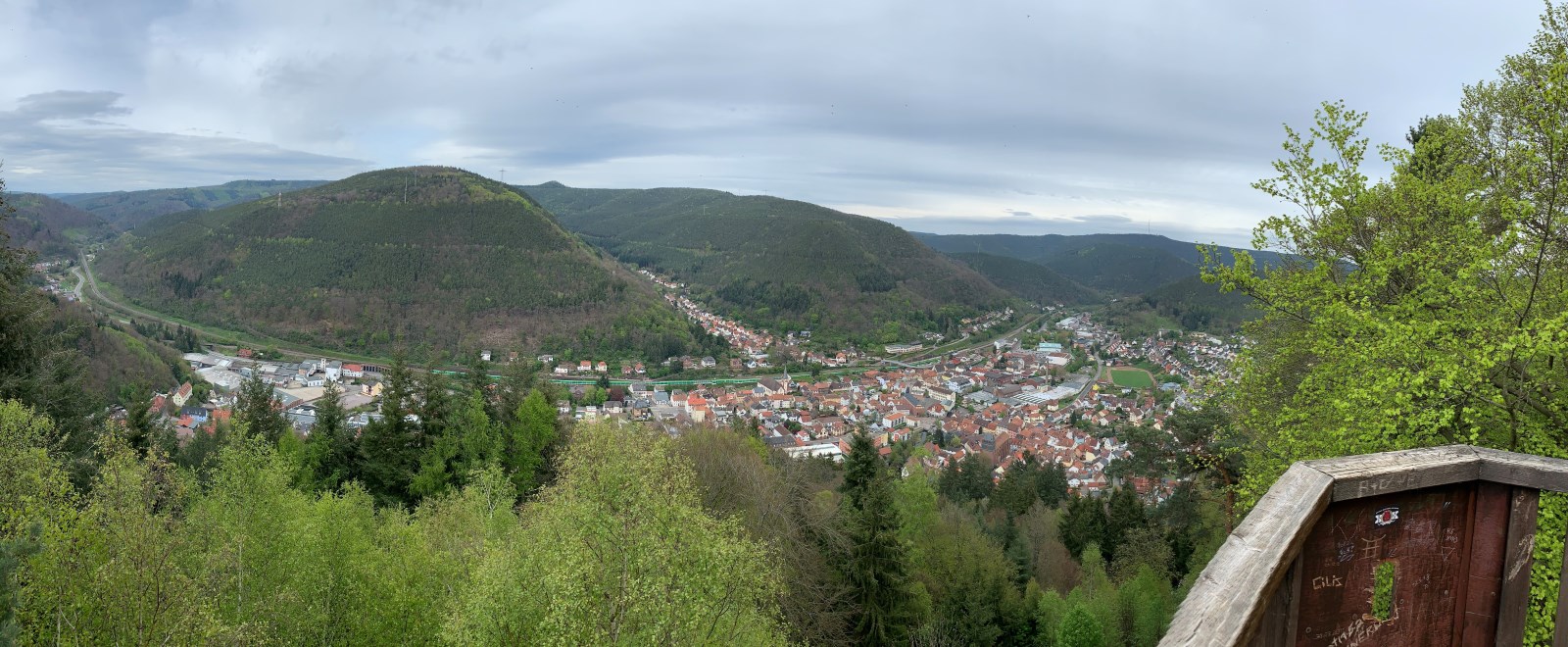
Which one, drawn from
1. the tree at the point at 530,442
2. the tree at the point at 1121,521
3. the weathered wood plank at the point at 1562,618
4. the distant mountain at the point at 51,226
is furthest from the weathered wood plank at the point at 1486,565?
the distant mountain at the point at 51,226

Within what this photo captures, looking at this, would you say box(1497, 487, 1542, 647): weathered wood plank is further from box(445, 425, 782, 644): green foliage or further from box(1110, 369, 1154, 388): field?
box(1110, 369, 1154, 388): field

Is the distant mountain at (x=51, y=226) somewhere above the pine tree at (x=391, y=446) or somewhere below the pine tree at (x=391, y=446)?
above

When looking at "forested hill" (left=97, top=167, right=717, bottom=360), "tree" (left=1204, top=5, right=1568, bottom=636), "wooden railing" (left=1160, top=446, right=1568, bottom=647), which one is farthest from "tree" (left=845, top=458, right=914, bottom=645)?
"forested hill" (left=97, top=167, right=717, bottom=360)

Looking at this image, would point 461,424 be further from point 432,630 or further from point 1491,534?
point 1491,534

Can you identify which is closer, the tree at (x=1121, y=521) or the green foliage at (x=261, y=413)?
the green foliage at (x=261, y=413)

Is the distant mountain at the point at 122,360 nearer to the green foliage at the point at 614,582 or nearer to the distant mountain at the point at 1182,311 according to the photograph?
the green foliage at the point at 614,582

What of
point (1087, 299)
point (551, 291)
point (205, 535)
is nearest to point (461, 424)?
point (205, 535)

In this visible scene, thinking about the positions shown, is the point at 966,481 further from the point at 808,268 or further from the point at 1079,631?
the point at 808,268
